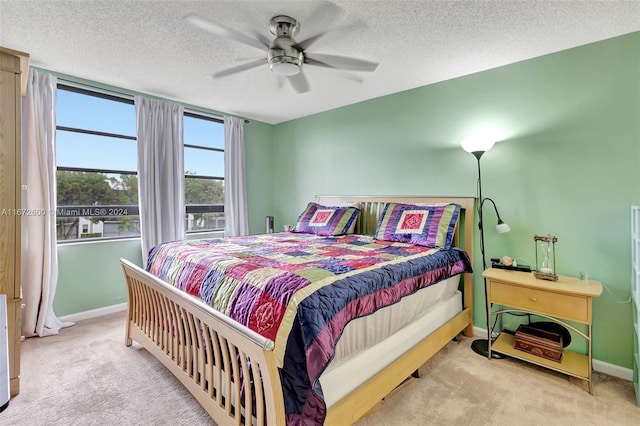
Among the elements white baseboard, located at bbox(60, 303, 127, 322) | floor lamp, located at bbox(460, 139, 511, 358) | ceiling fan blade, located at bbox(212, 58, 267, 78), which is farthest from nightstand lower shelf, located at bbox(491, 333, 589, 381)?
white baseboard, located at bbox(60, 303, 127, 322)

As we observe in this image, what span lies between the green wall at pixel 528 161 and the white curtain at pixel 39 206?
0.85 feet

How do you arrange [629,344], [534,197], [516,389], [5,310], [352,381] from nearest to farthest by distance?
[352,381]
[5,310]
[516,389]
[629,344]
[534,197]

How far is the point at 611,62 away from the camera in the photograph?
231 centimetres

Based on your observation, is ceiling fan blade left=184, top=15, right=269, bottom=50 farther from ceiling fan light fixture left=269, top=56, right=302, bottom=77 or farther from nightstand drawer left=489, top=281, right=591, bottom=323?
nightstand drawer left=489, top=281, right=591, bottom=323

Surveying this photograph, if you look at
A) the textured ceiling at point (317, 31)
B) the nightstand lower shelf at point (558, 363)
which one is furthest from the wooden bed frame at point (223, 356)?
the textured ceiling at point (317, 31)

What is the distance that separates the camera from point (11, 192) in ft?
6.40

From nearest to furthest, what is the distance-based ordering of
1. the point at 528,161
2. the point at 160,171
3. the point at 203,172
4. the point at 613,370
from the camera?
the point at 613,370
the point at 528,161
the point at 160,171
the point at 203,172

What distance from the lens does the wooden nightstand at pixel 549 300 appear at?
205 cm

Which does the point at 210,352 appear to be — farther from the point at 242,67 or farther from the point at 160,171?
the point at 160,171

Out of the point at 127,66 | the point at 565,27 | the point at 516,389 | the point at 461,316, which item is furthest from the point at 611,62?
the point at 127,66

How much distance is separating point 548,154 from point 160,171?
4176 millimetres

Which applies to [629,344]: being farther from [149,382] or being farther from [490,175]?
[149,382]

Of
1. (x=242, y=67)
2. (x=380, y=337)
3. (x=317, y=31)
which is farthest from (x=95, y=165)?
(x=380, y=337)

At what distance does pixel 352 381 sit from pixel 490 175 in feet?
7.66
